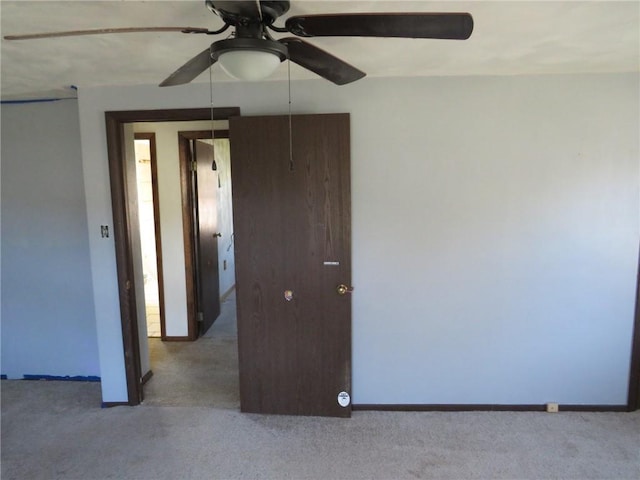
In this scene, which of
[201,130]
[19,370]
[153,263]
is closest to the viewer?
[19,370]

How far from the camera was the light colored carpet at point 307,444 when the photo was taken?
2.20 metres

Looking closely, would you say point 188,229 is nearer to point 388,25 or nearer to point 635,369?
point 388,25

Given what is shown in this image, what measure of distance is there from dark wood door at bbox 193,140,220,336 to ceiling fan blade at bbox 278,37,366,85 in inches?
105

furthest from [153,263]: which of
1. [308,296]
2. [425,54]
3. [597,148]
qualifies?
[597,148]

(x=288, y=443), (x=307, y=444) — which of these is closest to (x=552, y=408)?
(x=307, y=444)

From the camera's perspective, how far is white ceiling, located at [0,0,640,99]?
1549mm

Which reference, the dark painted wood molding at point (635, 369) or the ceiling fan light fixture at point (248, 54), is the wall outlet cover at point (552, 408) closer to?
the dark painted wood molding at point (635, 369)

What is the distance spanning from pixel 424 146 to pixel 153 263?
428 cm

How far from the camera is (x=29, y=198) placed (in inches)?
124

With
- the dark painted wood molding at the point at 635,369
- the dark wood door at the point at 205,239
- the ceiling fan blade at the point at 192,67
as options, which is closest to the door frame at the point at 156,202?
the dark wood door at the point at 205,239

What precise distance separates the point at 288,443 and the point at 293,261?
3.60 ft

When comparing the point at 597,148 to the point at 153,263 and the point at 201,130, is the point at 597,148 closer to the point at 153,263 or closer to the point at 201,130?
the point at 201,130

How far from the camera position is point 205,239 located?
4309mm

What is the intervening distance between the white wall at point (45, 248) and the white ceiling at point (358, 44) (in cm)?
40
